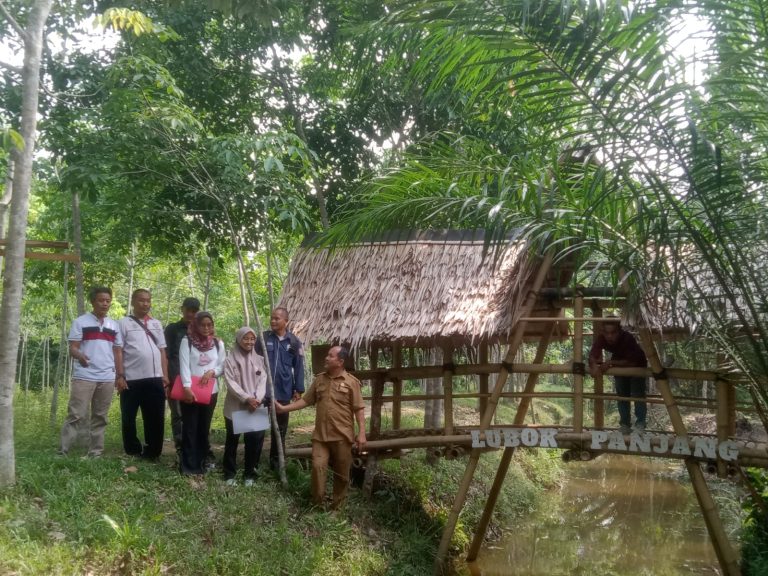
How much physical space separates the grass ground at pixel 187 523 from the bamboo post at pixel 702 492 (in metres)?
2.69

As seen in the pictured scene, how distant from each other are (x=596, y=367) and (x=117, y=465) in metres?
4.37

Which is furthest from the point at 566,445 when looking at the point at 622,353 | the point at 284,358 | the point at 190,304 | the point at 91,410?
the point at 91,410

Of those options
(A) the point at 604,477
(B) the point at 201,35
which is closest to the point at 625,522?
(A) the point at 604,477

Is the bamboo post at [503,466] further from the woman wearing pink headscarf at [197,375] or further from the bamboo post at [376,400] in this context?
the woman wearing pink headscarf at [197,375]

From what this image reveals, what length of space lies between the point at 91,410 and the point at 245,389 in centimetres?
149

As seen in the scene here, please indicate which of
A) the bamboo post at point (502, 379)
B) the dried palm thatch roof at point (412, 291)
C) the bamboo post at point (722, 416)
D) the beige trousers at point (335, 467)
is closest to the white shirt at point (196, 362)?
the dried palm thatch roof at point (412, 291)

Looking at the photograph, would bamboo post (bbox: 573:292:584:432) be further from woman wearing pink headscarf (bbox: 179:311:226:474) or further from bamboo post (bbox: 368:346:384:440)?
woman wearing pink headscarf (bbox: 179:311:226:474)

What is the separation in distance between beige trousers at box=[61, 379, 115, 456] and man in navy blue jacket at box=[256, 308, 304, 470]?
4.92ft

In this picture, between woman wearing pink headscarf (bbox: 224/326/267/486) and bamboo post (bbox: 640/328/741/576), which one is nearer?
bamboo post (bbox: 640/328/741/576)

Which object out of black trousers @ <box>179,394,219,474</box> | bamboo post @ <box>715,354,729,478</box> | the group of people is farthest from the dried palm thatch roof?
bamboo post @ <box>715,354,729,478</box>

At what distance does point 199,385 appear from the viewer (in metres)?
6.59

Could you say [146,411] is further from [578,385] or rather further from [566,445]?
[578,385]

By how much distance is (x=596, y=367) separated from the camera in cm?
627

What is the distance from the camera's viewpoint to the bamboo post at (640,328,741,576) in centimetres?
546
